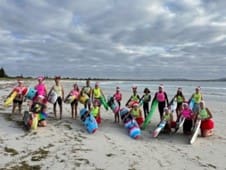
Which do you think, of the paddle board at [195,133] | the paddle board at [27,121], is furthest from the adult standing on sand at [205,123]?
the paddle board at [27,121]

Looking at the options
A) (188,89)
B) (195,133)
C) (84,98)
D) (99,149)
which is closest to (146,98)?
(84,98)

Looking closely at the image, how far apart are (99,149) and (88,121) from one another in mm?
2460

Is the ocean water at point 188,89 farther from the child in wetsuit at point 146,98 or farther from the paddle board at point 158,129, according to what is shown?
the paddle board at point 158,129

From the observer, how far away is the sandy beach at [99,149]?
686cm

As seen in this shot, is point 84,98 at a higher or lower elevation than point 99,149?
higher

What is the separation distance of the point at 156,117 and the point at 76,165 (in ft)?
22.7

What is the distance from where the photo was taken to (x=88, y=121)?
1037cm

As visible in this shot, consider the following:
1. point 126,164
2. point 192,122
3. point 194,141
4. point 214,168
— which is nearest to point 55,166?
point 126,164

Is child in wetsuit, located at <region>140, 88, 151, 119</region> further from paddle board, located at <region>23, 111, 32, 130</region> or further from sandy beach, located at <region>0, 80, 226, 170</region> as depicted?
paddle board, located at <region>23, 111, 32, 130</region>

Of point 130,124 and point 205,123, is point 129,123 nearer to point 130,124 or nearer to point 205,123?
point 130,124

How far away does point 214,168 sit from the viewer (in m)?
6.95

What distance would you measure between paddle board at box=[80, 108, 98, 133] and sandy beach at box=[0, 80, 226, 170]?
9.0 inches

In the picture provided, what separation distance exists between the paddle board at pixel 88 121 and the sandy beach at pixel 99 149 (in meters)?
0.23

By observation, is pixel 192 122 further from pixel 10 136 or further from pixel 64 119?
pixel 10 136
